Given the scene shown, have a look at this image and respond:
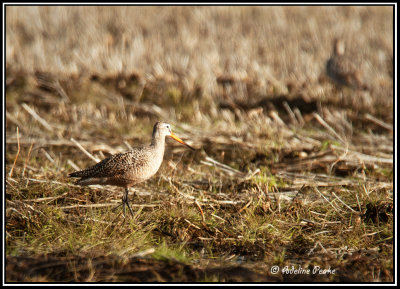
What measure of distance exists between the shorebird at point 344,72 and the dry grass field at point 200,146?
0.54 ft

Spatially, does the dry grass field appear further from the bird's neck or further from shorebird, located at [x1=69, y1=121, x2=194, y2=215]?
the bird's neck

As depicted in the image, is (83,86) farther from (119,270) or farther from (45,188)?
(119,270)

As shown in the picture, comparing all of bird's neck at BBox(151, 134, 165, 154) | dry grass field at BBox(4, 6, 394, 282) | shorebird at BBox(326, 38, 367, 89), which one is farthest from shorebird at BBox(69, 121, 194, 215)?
shorebird at BBox(326, 38, 367, 89)

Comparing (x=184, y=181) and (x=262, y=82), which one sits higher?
(x=262, y=82)

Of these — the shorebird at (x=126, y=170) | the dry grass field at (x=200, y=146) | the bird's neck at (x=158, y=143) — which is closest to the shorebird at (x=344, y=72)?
the dry grass field at (x=200, y=146)

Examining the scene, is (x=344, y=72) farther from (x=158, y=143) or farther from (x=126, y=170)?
(x=126, y=170)

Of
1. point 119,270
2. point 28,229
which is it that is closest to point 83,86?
point 28,229

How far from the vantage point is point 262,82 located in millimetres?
10375

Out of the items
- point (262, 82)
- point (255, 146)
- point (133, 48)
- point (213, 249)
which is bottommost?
point (213, 249)

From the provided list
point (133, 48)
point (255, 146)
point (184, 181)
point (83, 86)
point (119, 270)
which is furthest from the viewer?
point (133, 48)

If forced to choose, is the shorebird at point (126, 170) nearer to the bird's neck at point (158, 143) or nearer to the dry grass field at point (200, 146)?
the bird's neck at point (158, 143)

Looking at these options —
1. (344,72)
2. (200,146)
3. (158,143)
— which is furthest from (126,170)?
(344,72)

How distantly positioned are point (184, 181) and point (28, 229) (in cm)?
185

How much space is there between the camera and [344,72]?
1057 centimetres
